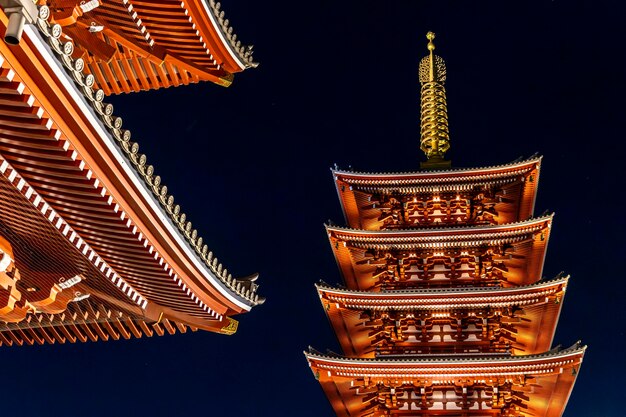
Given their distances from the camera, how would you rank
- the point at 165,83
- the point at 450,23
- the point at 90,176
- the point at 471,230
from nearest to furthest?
the point at 90,176 < the point at 165,83 < the point at 471,230 < the point at 450,23

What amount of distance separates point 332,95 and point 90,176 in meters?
21.6

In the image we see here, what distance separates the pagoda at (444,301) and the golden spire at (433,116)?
0.68m

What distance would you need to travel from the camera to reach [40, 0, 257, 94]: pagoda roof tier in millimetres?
9719

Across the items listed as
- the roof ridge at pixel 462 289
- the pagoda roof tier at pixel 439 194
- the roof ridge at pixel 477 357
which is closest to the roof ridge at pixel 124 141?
the roof ridge at pixel 477 357

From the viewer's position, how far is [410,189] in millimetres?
18484

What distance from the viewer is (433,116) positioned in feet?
69.6

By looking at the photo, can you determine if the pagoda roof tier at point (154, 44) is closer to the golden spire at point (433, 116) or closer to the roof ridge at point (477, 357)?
the roof ridge at point (477, 357)

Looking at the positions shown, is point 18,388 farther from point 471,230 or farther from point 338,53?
point 338,53

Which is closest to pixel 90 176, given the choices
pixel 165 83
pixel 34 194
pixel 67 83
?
pixel 34 194

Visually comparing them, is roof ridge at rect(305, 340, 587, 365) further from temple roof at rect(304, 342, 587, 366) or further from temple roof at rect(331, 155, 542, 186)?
temple roof at rect(331, 155, 542, 186)

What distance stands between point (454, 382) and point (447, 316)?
1.75 m

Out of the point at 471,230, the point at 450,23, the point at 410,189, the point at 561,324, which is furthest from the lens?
the point at 450,23

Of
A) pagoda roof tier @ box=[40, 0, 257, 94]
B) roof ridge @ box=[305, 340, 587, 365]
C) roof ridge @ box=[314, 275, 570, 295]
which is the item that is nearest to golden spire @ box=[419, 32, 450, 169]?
roof ridge @ box=[314, 275, 570, 295]

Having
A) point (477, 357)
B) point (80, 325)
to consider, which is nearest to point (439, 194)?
point (477, 357)
